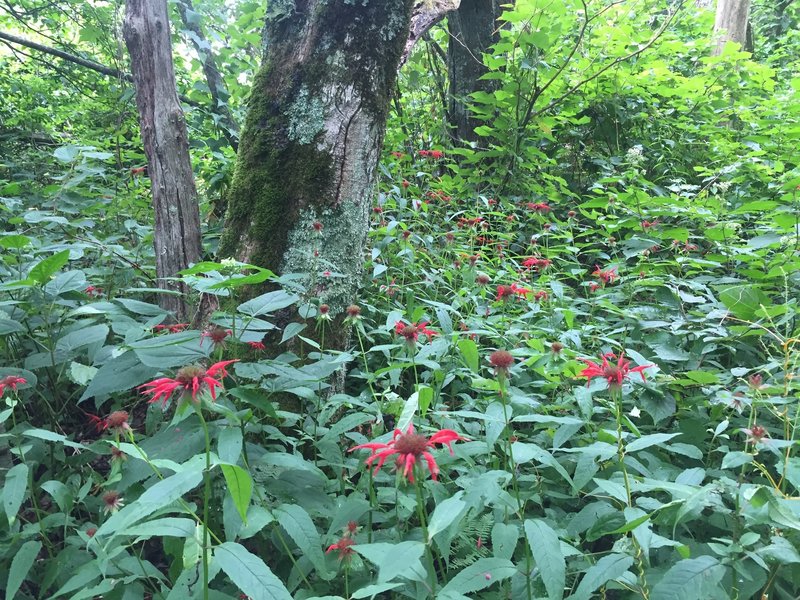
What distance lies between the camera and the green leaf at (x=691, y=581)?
0.92 meters

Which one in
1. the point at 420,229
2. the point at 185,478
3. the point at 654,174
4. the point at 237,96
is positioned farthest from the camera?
the point at 654,174

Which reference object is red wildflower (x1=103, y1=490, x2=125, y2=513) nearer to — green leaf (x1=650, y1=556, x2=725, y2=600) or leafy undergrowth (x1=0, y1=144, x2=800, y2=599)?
leafy undergrowth (x1=0, y1=144, x2=800, y2=599)

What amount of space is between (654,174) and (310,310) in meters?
3.95

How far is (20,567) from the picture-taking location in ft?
3.80

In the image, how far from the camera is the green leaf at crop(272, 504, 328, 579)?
42.9 inches

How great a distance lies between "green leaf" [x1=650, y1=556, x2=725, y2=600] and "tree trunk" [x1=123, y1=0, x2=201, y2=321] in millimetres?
1980

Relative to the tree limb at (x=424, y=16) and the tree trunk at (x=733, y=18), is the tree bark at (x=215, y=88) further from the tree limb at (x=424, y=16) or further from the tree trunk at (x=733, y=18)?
the tree trunk at (x=733, y=18)

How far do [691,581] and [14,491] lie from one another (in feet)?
4.76

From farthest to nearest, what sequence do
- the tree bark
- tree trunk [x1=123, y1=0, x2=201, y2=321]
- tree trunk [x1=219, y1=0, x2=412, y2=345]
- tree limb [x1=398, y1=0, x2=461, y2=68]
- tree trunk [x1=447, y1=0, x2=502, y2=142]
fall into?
tree trunk [x1=447, y1=0, x2=502, y2=142], tree limb [x1=398, y1=0, x2=461, y2=68], the tree bark, tree trunk [x1=123, y1=0, x2=201, y2=321], tree trunk [x1=219, y1=0, x2=412, y2=345]

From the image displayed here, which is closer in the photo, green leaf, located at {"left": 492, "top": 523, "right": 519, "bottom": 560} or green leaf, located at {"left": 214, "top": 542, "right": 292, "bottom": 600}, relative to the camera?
green leaf, located at {"left": 214, "top": 542, "right": 292, "bottom": 600}

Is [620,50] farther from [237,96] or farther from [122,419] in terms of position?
[122,419]

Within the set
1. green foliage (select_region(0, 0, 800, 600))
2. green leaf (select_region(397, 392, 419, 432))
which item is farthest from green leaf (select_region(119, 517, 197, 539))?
green leaf (select_region(397, 392, 419, 432))

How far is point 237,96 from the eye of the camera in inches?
157

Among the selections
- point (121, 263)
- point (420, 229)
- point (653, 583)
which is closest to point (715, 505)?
point (653, 583)
